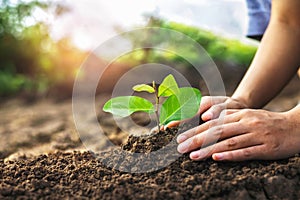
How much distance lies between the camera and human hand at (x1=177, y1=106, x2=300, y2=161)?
1.64 metres

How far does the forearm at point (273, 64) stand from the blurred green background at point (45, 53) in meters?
2.84

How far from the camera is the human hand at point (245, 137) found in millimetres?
1640

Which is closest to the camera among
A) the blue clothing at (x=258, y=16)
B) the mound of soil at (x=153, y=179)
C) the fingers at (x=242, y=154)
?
the mound of soil at (x=153, y=179)

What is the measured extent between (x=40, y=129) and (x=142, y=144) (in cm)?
221

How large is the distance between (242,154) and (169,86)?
388 millimetres

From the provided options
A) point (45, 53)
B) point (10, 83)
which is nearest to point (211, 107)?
point (10, 83)

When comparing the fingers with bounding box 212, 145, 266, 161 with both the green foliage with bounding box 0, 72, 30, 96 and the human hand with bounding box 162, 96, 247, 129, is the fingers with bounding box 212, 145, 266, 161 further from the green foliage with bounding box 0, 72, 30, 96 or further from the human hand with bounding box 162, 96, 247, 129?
the green foliage with bounding box 0, 72, 30, 96

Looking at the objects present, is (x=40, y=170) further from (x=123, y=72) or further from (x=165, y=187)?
(x=123, y=72)

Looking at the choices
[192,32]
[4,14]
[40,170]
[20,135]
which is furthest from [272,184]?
[4,14]

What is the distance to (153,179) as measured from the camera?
1.56m

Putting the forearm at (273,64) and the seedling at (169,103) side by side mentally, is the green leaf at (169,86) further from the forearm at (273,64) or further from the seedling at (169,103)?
the forearm at (273,64)

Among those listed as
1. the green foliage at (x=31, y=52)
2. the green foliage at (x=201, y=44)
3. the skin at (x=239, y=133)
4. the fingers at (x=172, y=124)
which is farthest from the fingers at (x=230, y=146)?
the green foliage at (x=31, y=52)

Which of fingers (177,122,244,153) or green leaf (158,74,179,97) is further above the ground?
green leaf (158,74,179,97)

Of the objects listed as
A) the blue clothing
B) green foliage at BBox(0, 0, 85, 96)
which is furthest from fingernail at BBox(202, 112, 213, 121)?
green foliage at BBox(0, 0, 85, 96)
